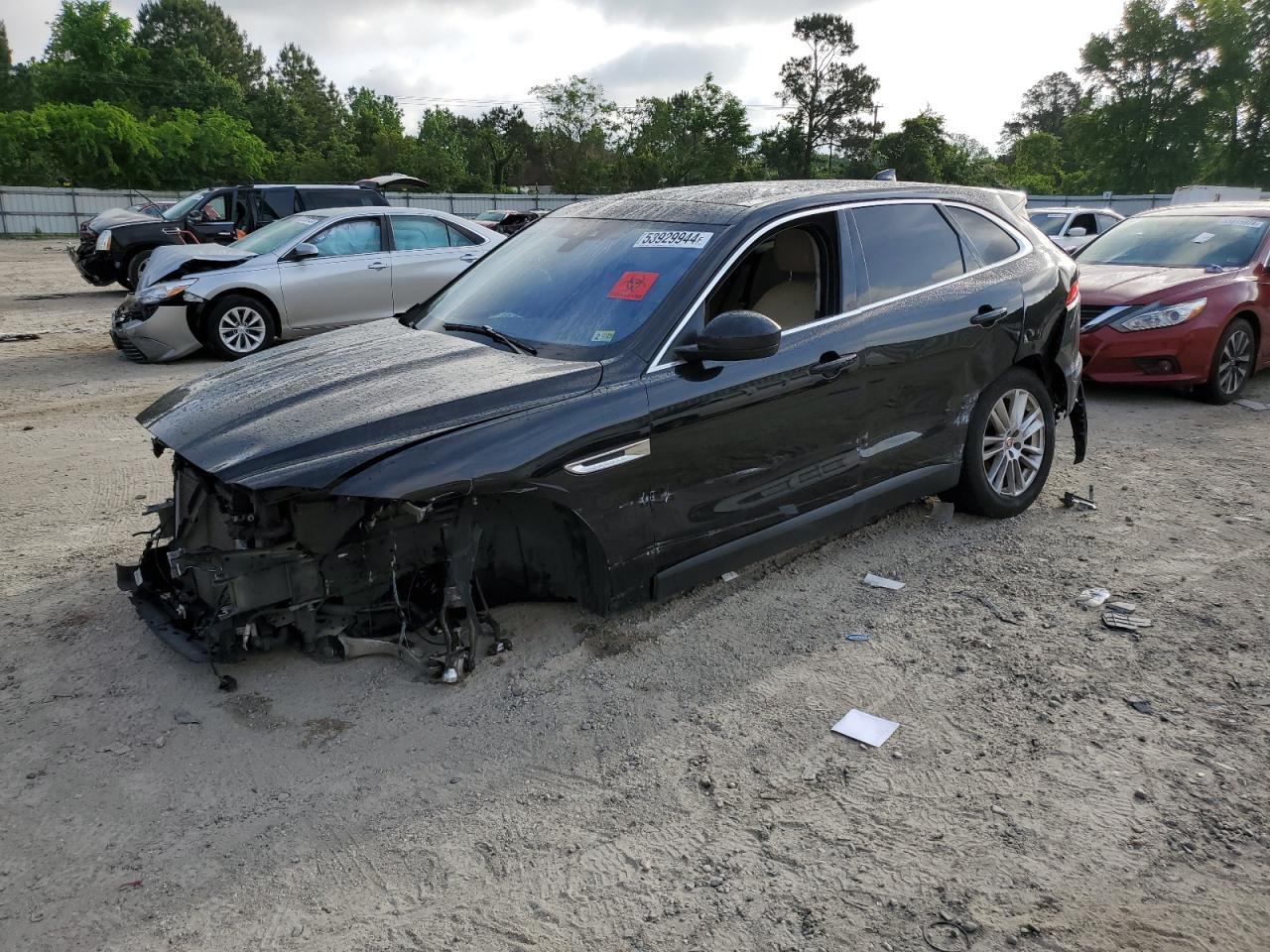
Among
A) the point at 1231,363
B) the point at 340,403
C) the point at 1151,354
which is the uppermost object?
the point at 340,403

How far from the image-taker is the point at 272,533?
10.9ft

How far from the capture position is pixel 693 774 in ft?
10.3

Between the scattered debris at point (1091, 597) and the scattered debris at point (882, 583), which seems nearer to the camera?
the scattered debris at point (1091, 597)

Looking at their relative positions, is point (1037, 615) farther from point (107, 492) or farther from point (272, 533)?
point (107, 492)

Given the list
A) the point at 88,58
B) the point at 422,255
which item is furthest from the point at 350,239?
the point at 88,58

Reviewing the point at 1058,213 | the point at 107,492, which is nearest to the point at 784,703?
the point at 107,492

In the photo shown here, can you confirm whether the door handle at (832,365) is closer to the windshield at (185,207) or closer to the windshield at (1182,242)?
the windshield at (1182,242)

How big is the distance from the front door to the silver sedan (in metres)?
7.06

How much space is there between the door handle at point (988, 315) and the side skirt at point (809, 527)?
2.42 feet

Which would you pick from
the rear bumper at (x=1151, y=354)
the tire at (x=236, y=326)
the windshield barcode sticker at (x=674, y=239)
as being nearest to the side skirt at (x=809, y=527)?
the windshield barcode sticker at (x=674, y=239)

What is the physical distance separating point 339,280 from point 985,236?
24.8ft

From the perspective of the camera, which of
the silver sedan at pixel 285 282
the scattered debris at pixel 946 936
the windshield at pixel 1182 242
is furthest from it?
the silver sedan at pixel 285 282

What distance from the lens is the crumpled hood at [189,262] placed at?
407 inches

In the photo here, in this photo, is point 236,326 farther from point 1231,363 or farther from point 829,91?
point 829,91
